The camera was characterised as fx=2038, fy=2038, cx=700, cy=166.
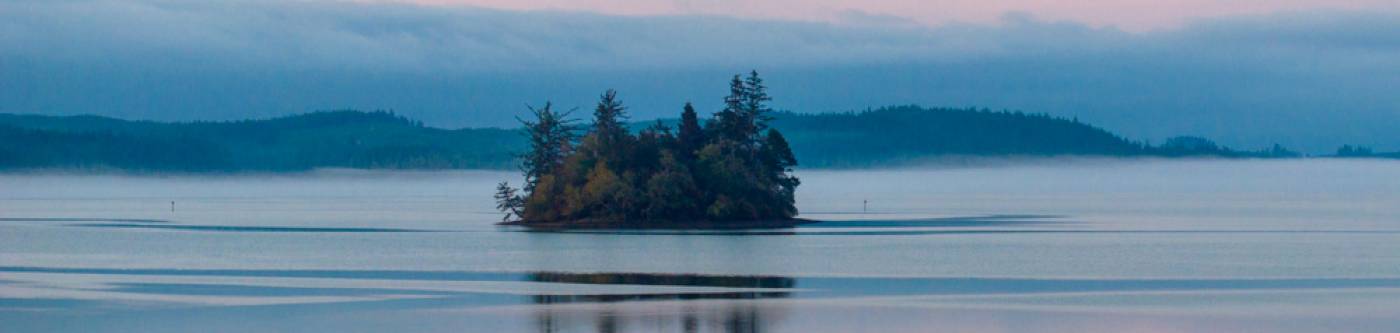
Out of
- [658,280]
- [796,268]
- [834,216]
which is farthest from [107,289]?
[834,216]

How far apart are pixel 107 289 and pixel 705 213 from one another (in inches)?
2301

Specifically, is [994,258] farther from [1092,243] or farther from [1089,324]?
[1089,324]

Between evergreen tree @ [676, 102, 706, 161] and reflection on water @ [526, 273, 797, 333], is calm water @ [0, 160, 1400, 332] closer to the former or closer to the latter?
reflection on water @ [526, 273, 797, 333]

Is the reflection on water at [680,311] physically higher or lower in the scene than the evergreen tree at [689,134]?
lower

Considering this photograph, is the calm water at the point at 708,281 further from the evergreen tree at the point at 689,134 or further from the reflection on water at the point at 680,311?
the evergreen tree at the point at 689,134

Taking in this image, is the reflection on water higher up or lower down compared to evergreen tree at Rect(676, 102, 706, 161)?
lower down

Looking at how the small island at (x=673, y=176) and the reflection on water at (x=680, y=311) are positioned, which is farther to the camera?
the small island at (x=673, y=176)

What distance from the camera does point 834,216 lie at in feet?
429

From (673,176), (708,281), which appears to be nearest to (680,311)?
(708,281)

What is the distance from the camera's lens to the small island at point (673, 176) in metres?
103

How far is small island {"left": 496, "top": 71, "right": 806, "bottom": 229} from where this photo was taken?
10344 centimetres

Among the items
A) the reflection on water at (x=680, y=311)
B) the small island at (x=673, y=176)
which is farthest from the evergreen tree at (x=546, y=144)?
the reflection on water at (x=680, y=311)

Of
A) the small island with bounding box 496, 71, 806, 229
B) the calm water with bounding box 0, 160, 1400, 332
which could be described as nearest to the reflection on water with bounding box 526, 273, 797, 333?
the calm water with bounding box 0, 160, 1400, 332

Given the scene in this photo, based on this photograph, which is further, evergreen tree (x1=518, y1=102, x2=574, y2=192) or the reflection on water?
evergreen tree (x1=518, y1=102, x2=574, y2=192)
